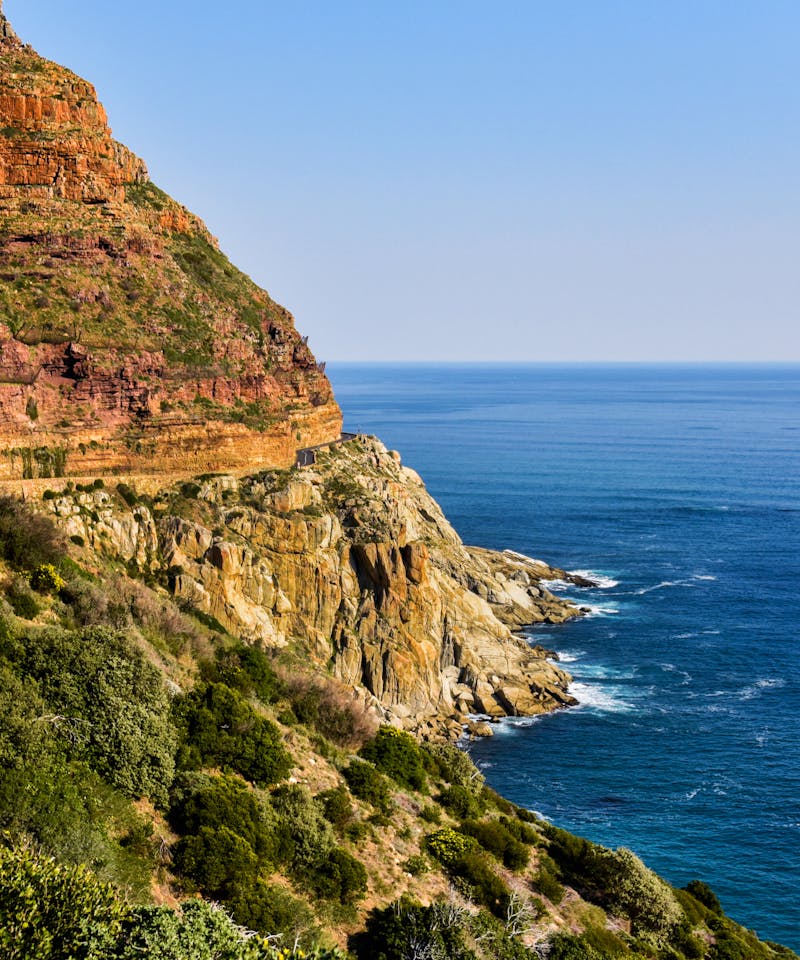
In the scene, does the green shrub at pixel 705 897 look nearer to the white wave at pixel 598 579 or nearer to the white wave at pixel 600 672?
the white wave at pixel 600 672

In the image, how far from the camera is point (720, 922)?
32.6m

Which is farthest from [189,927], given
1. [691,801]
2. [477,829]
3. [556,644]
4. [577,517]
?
[577,517]

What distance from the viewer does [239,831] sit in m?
25.9

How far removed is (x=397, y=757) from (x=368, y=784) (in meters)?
3.59

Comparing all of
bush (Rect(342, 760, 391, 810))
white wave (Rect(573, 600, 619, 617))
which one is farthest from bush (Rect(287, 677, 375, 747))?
white wave (Rect(573, 600, 619, 617))

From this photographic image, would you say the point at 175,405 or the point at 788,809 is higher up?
the point at 175,405

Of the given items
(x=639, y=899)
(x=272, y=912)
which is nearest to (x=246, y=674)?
(x=272, y=912)

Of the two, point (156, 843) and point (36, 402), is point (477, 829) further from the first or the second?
point (36, 402)

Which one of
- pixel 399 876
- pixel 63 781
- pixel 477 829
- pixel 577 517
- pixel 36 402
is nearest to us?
pixel 63 781

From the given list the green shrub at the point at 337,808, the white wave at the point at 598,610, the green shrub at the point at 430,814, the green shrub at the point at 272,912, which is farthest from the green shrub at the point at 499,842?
the white wave at the point at 598,610

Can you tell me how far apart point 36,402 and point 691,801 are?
41879 mm

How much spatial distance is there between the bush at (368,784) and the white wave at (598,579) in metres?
59.7

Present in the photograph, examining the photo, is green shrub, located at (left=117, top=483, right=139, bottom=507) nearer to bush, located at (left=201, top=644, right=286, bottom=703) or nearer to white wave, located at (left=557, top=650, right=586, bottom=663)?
bush, located at (left=201, top=644, right=286, bottom=703)

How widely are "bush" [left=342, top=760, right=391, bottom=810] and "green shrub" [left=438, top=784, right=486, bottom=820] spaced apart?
2631mm
